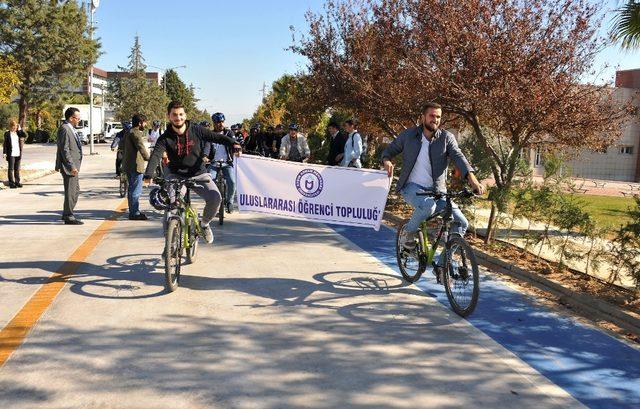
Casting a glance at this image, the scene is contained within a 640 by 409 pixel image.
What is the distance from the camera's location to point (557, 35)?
867 centimetres

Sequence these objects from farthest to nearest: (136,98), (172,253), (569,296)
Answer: (136,98)
(569,296)
(172,253)

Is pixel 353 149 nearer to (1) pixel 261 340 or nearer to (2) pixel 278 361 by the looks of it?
(1) pixel 261 340

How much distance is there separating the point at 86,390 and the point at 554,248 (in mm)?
6960

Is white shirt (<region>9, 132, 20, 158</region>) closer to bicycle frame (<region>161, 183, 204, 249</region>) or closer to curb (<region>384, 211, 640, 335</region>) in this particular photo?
bicycle frame (<region>161, 183, 204, 249</region>)

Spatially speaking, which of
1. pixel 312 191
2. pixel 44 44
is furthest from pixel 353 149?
pixel 44 44

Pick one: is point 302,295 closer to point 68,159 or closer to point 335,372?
point 335,372

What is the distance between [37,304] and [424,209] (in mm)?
3890

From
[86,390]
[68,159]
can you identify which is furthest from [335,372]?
[68,159]

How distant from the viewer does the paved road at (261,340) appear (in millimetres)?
3902

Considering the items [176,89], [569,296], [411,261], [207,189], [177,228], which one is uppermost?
[176,89]

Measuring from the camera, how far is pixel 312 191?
26.9 feet

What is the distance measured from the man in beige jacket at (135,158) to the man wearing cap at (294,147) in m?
3.16

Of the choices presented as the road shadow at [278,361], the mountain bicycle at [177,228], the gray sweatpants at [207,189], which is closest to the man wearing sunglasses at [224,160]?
the gray sweatpants at [207,189]

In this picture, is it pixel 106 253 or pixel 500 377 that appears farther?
pixel 106 253
